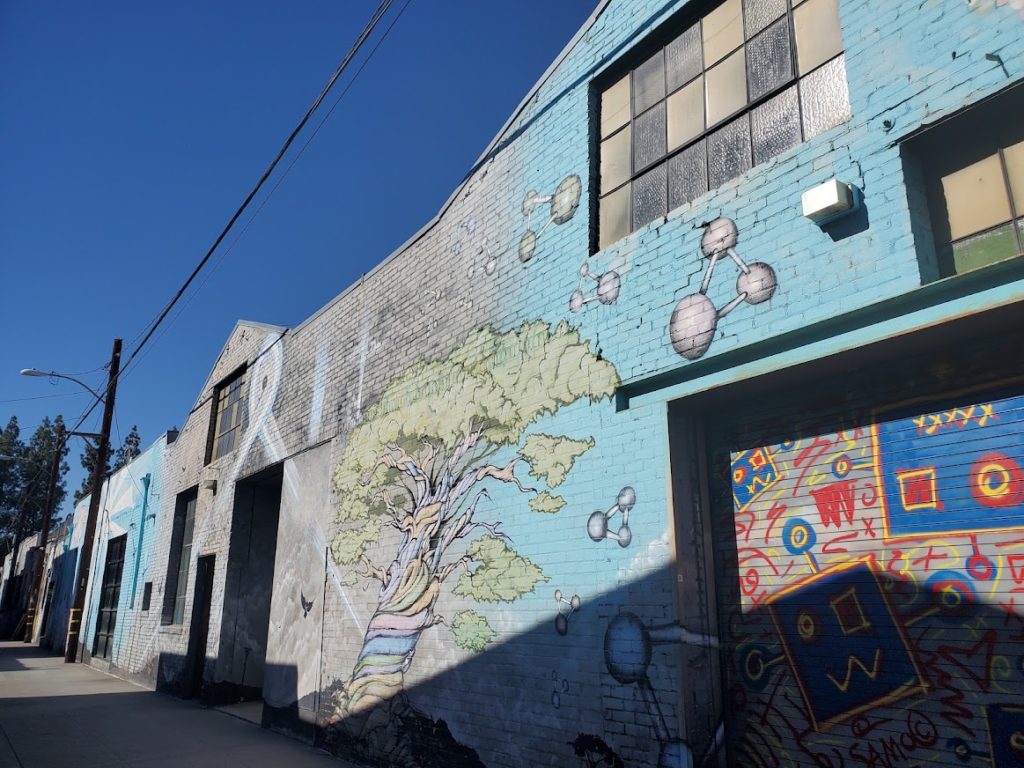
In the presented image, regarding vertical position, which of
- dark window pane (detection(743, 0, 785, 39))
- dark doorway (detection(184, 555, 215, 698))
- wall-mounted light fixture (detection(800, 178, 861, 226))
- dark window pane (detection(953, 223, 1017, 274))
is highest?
dark window pane (detection(743, 0, 785, 39))

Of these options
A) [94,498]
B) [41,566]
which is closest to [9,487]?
[41,566]

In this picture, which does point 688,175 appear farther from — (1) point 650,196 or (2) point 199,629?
(2) point 199,629

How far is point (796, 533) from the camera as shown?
4.62 m

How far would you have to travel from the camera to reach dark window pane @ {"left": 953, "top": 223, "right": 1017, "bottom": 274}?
391 centimetres

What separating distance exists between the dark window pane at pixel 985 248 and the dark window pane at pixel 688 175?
189cm

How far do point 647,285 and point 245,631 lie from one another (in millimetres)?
9665

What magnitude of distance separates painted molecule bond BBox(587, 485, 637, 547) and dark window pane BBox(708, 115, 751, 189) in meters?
2.40

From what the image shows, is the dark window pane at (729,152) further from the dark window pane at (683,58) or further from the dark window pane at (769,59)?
the dark window pane at (683,58)

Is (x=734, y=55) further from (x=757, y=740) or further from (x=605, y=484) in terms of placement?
(x=757, y=740)

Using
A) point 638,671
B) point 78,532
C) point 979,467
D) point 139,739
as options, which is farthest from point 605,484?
point 78,532

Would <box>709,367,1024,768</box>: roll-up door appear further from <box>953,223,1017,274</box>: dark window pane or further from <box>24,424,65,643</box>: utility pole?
<box>24,424,65,643</box>: utility pole

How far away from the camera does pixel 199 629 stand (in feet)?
42.3

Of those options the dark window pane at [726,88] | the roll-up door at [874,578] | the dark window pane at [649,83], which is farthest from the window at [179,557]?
the dark window pane at [726,88]

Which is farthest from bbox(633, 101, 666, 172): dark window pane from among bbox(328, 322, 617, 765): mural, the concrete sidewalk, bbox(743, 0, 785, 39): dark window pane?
the concrete sidewalk
